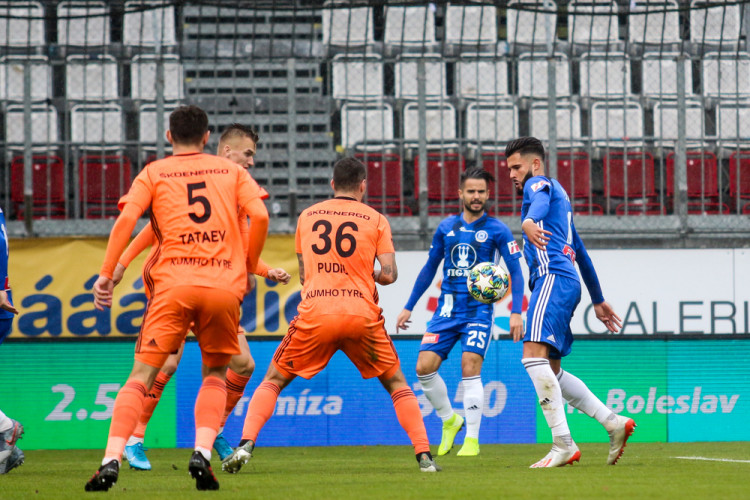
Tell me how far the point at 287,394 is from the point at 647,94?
17.7 feet

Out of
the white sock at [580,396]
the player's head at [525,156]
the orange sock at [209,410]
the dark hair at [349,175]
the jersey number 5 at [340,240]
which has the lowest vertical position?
the white sock at [580,396]

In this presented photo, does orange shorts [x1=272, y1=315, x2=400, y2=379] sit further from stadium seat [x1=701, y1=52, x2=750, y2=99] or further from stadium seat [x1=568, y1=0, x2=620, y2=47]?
stadium seat [x1=568, y1=0, x2=620, y2=47]

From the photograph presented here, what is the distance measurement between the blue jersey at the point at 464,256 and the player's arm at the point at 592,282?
1.14m

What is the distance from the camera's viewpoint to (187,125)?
16.4 feet

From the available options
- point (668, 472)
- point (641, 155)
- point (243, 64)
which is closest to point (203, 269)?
point (668, 472)

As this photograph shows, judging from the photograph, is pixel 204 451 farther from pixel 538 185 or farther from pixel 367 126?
pixel 367 126

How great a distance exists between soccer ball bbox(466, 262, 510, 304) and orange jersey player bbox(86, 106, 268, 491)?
2758mm

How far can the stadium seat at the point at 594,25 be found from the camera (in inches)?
482

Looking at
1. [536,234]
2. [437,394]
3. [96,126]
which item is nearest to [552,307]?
[536,234]

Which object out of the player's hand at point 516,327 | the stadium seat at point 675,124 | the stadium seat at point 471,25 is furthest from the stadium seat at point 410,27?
the player's hand at point 516,327

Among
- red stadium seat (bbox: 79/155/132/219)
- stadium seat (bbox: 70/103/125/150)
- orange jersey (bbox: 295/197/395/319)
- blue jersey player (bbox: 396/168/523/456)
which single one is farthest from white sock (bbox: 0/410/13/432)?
stadium seat (bbox: 70/103/125/150)

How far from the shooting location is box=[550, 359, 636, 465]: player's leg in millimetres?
6270

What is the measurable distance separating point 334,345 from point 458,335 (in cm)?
237

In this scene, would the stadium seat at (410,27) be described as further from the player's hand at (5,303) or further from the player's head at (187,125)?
the player's head at (187,125)
